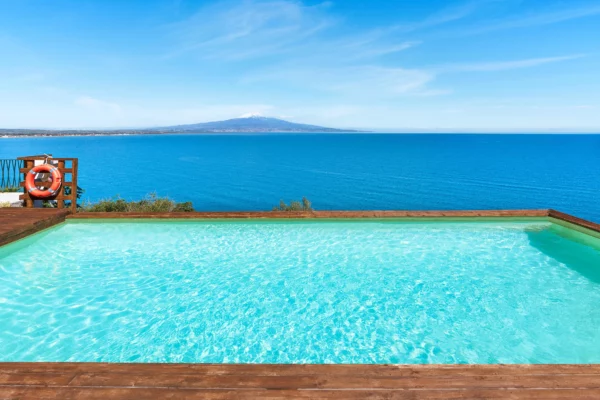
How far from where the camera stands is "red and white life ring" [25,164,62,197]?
775 centimetres

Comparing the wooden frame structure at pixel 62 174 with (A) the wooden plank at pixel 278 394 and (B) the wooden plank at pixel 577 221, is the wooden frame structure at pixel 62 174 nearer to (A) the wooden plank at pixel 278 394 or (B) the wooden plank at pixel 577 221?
(A) the wooden plank at pixel 278 394

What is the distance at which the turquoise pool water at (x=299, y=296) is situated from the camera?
3.53 meters

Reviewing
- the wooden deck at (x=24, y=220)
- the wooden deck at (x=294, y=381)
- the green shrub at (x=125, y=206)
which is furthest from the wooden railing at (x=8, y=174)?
the wooden deck at (x=294, y=381)

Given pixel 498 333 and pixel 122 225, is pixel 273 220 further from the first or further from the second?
pixel 498 333

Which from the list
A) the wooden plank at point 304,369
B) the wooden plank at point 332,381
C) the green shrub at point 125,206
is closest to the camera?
the wooden plank at point 332,381

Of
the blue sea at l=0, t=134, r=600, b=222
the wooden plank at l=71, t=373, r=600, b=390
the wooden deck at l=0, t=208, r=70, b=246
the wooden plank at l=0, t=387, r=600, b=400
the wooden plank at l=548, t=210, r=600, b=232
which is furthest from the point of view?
the blue sea at l=0, t=134, r=600, b=222

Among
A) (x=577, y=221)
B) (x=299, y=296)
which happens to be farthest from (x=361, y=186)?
(x=299, y=296)

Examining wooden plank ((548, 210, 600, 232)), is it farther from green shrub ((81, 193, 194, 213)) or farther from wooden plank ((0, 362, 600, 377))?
green shrub ((81, 193, 194, 213))

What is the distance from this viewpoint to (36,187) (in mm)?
7898

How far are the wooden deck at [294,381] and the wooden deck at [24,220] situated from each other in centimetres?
482

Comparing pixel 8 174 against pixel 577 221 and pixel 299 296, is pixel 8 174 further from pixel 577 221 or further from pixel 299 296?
pixel 577 221

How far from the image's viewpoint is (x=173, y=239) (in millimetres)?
7082

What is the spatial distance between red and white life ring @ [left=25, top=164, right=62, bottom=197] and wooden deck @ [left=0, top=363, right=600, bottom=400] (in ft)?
21.7

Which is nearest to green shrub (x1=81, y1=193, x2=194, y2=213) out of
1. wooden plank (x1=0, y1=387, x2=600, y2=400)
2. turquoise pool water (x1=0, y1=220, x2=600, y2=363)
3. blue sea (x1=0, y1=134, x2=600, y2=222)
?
turquoise pool water (x1=0, y1=220, x2=600, y2=363)
